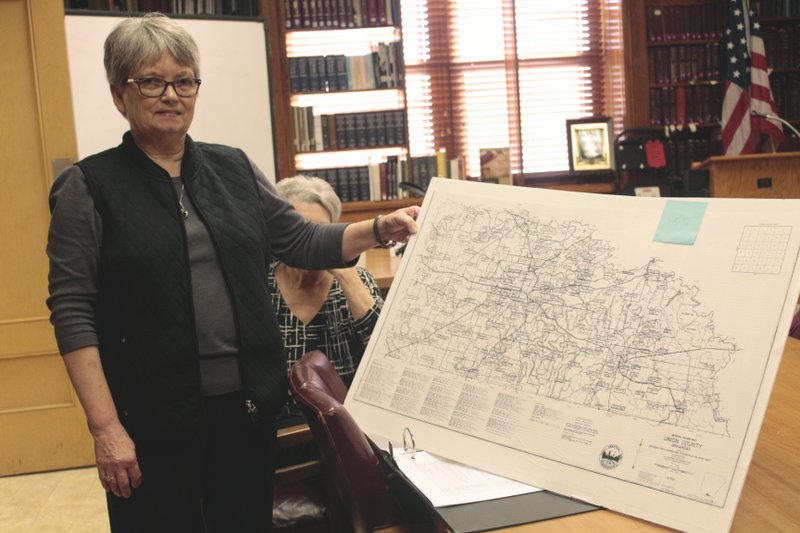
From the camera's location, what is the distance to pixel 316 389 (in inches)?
56.4

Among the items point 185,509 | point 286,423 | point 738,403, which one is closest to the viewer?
point 738,403

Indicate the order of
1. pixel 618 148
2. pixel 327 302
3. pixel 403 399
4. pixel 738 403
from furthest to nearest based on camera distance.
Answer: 1. pixel 618 148
2. pixel 327 302
3. pixel 403 399
4. pixel 738 403

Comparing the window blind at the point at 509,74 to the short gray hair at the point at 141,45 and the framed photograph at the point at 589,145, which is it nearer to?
the framed photograph at the point at 589,145

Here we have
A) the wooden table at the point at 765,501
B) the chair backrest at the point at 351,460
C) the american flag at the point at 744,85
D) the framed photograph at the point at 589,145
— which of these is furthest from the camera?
the framed photograph at the point at 589,145

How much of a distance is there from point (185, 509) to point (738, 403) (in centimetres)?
100

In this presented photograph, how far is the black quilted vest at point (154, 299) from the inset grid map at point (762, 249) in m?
0.85

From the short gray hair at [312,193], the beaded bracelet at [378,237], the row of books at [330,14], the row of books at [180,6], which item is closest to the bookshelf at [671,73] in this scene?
the row of books at [330,14]

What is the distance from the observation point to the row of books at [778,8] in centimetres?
647

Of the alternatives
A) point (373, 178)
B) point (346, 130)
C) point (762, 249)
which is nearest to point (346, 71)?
point (346, 130)

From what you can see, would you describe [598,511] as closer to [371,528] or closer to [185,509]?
[371,528]

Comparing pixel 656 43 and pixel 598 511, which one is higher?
pixel 656 43

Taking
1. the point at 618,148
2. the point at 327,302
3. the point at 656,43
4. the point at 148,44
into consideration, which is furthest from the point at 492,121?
the point at 148,44

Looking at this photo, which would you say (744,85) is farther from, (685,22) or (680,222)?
(680,222)

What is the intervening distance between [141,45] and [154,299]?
0.45 m
